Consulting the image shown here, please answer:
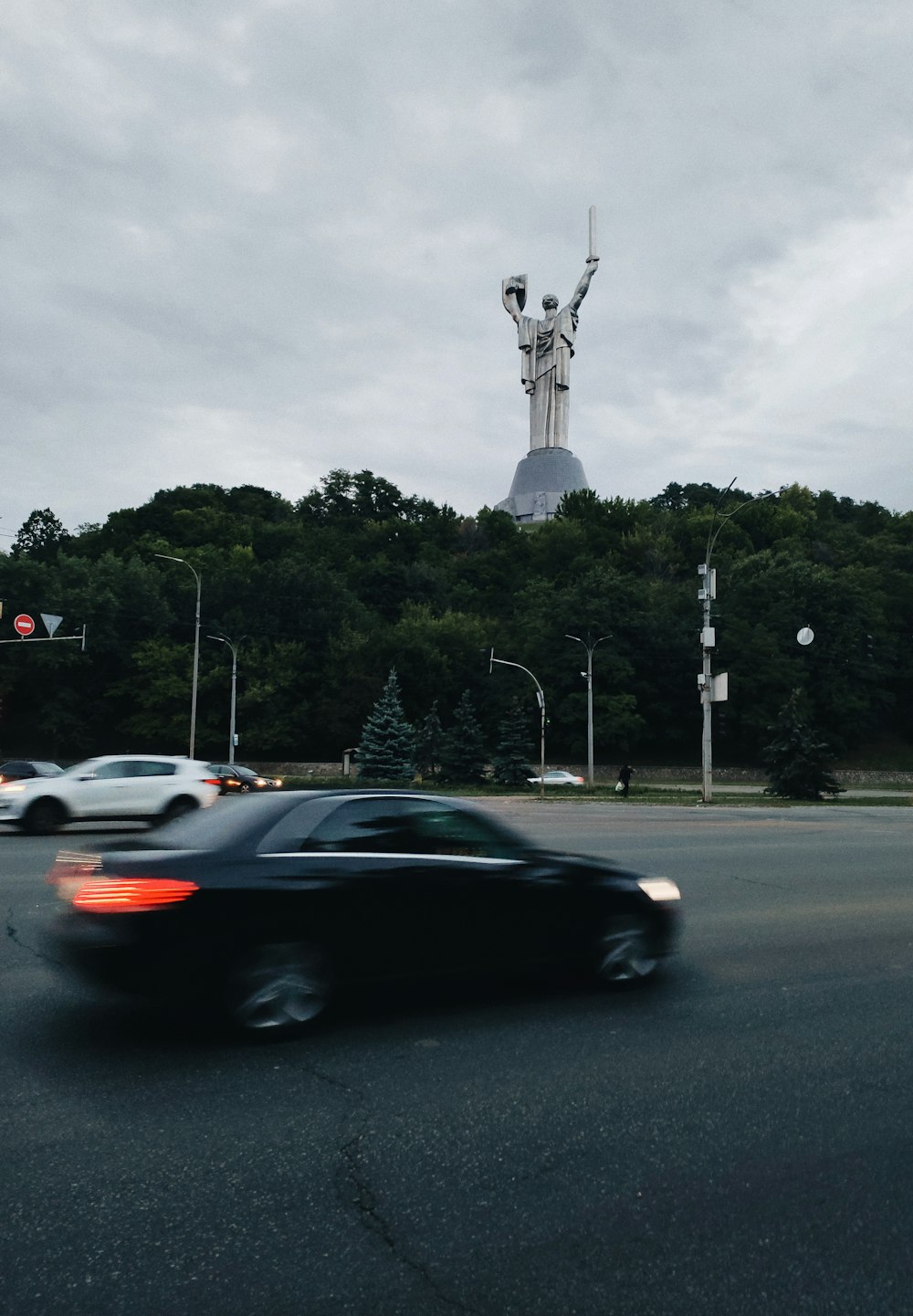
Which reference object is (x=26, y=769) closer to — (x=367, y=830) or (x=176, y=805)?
(x=176, y=805)

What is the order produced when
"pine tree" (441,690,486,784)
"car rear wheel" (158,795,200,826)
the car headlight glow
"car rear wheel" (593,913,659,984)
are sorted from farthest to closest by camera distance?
"pine tree" (441,690,486,784), "car rear wheel" (158,795,200,826), the car headlight glow, "car rear wheel" (593,913,659,984)

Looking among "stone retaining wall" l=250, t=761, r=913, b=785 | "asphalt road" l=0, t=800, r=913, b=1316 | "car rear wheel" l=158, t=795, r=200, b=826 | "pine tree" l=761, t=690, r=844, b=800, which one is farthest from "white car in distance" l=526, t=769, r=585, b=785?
"asphalt road" l=0, t=800, r=913, b=1316

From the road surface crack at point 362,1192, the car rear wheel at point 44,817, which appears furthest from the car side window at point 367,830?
the car rear wheel at point 44,817

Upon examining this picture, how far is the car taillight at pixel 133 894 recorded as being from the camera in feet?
17.9

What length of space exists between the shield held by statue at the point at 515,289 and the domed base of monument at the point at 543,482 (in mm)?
14359

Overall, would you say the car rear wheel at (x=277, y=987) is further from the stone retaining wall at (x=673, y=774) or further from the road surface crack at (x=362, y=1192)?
the stone retaining wall at (x=673, y=774)

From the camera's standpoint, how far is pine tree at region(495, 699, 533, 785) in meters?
50.2

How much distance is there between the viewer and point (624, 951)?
275 inches

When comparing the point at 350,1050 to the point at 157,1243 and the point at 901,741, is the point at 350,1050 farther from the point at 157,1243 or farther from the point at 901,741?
the point at 901,741

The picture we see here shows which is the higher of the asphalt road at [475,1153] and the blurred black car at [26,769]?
the blurred black car at [26,769]

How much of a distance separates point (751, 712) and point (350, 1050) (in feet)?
218

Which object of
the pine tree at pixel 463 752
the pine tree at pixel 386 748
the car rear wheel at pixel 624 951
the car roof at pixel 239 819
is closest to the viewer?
the car roof at pixel 239 819

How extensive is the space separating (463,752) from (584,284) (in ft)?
190

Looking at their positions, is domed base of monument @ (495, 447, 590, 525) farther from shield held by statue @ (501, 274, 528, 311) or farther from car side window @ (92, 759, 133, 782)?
car side window @ (92, 759, 133, 782)
